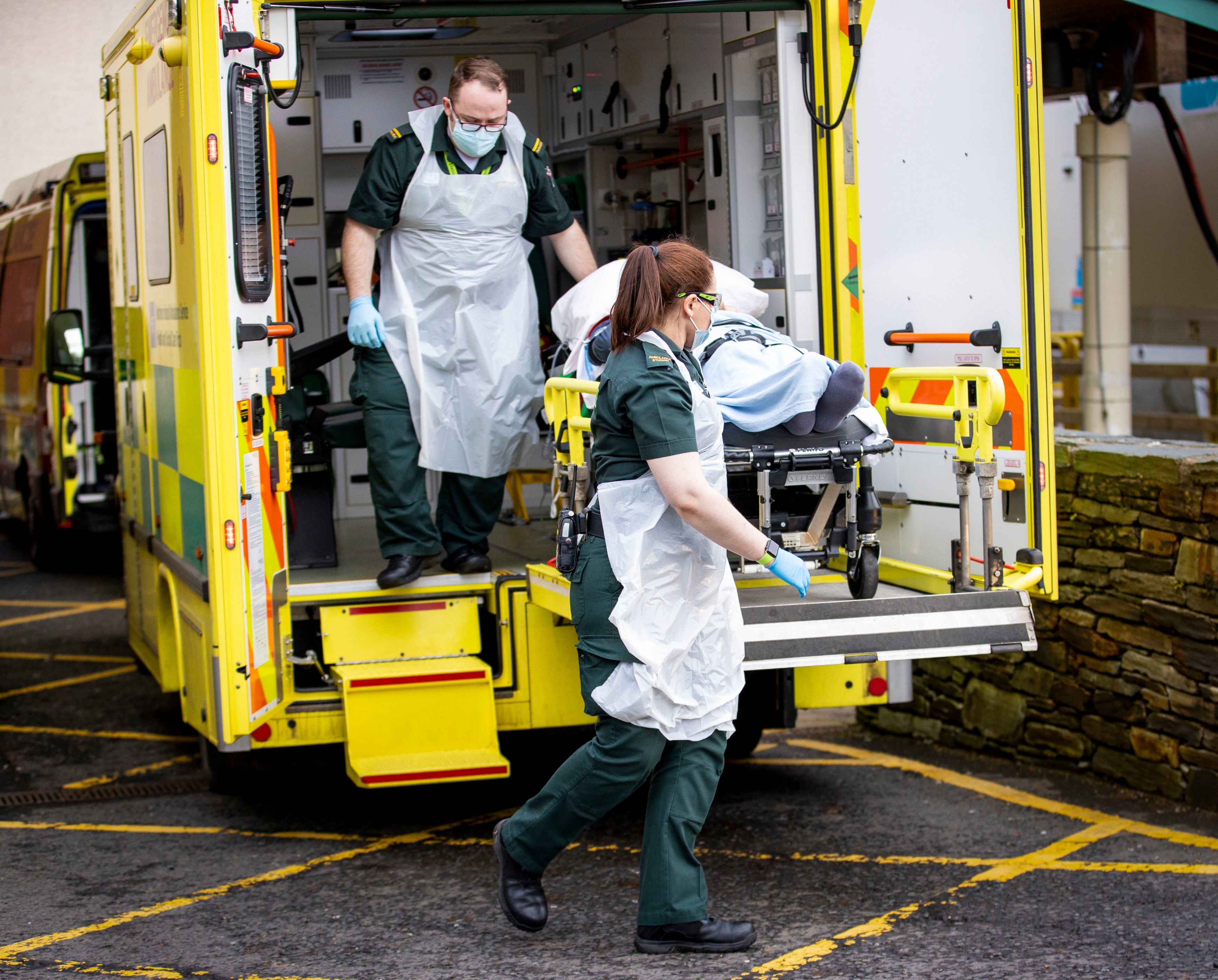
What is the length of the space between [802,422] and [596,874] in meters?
1.66

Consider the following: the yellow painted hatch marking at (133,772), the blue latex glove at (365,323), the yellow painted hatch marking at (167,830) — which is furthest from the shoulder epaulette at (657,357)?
the yellow painted hatch marking at (133,772)

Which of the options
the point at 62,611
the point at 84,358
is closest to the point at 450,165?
the point at 84,358

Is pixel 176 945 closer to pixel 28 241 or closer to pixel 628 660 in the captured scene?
pixel 628 660

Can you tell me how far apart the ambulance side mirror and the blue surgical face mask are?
4061 mm

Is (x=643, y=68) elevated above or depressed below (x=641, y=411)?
above

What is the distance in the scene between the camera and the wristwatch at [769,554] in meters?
3.81

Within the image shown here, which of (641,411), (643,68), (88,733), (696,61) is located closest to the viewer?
(641,411)

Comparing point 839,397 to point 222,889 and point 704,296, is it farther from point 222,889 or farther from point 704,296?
point 222,889

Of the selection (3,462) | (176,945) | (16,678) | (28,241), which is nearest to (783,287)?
(176,945)

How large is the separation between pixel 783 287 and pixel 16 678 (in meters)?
5.24

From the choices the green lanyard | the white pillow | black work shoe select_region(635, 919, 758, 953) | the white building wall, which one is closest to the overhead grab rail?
the white pillow

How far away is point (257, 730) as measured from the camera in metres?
4.93

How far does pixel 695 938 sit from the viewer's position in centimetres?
403

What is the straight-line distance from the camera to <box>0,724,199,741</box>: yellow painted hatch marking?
7129 mm
